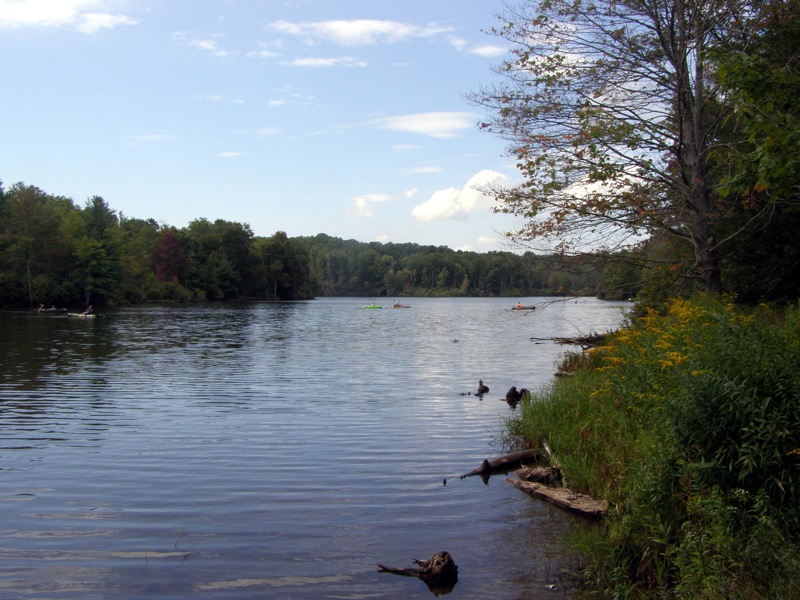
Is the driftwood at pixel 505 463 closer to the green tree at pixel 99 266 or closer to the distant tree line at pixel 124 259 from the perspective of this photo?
the distant tree line at pixel 124 259

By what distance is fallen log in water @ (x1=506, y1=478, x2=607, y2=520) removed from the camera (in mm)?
8648

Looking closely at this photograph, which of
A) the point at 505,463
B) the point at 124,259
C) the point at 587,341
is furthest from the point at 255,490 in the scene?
the point at 124,259

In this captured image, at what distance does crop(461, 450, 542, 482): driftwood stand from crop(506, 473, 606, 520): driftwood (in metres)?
0.57

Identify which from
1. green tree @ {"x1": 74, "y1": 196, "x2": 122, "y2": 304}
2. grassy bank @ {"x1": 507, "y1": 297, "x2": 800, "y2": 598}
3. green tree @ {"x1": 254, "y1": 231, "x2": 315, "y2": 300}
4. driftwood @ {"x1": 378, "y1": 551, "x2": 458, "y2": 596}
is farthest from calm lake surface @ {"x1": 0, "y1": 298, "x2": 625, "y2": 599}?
green tree @ {"x1": 254, "y1": 231, "x2": 315, "y2": 300}

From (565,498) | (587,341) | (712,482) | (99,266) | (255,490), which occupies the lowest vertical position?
(255,490)

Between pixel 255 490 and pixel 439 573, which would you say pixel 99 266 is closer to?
pixel 255 490

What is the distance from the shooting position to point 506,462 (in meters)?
11.8

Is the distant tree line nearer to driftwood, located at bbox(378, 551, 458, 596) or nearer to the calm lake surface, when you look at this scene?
the calm lake surface

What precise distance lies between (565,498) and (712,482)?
2978 millimetres

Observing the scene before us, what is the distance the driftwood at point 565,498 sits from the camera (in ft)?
28.4

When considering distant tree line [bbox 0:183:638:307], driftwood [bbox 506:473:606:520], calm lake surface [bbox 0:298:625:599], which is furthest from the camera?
distant tree line [bbox 0:183:638:307]

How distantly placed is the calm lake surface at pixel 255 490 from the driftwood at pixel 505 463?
0.53 m

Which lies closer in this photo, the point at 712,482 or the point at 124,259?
the point at 712,482

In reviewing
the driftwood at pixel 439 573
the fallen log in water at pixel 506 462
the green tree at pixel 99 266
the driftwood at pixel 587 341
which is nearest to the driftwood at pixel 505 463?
the fallen log in water at pixel 506 462
